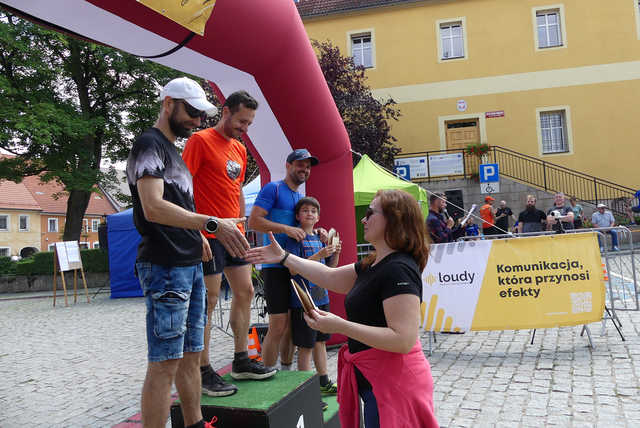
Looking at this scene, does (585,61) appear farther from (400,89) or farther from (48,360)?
(48,360)

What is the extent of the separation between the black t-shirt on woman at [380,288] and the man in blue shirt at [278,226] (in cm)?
158

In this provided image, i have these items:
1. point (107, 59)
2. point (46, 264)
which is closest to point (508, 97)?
point (107, 59)

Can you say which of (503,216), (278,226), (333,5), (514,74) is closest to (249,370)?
(278,226)

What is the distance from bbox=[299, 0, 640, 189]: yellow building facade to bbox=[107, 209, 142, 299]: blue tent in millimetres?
13295

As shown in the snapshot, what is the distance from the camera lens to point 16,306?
13859 mm

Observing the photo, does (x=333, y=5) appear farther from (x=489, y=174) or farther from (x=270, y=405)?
(x=270, y=405)

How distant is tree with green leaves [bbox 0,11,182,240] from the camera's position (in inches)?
654

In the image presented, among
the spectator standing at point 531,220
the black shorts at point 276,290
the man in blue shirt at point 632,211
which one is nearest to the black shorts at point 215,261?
the black shorts at point 276,290

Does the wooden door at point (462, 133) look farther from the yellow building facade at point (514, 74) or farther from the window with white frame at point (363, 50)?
the window with white frame at point (363, 50)

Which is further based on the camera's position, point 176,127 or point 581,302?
point 581,302

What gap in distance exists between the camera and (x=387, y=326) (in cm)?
197

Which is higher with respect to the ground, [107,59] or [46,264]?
[107,59]

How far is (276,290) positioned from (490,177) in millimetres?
16812

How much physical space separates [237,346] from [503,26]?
22147 mm
